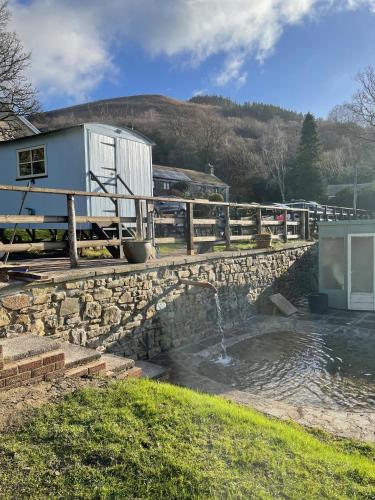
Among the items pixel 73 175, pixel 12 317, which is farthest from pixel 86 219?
pixel 73 175

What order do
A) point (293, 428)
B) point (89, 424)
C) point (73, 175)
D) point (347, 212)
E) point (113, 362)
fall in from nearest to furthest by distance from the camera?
point (89, 424)
point (293, 428)
point (113, 362)
point (73, 175)
point (347, 212)

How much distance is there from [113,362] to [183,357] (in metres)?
2.45

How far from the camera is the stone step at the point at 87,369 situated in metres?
3.57

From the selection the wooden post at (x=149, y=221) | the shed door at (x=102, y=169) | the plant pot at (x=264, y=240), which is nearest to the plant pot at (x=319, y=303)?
the plant pot at (x=264, y=240)

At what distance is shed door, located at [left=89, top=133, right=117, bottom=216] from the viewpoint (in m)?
11.2

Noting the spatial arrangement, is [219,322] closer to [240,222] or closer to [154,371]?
[154,371]

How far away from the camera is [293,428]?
3639 millimetres

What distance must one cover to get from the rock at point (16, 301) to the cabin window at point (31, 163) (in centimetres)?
797

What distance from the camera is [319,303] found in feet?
33.2

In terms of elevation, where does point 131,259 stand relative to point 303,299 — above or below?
above

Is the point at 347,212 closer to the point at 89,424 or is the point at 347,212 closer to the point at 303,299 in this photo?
the point at 303,299

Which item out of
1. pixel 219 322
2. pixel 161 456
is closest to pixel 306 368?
pixel 219 322

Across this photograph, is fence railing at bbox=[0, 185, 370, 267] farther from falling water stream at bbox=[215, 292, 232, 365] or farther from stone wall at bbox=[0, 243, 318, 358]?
falling water stream at bbox=[215, 292, 232, 365]

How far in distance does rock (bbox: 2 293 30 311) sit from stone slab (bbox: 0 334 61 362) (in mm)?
475
